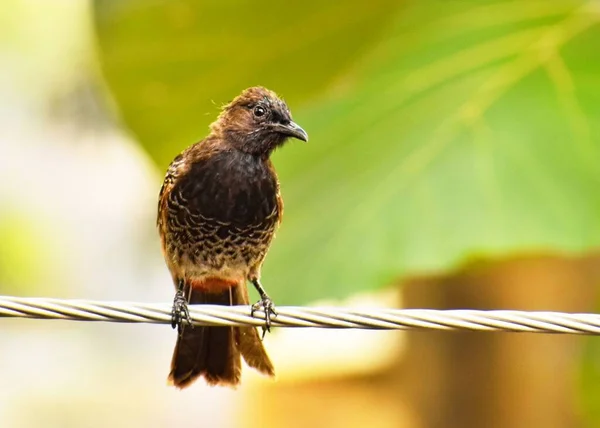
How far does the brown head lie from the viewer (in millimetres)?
2967

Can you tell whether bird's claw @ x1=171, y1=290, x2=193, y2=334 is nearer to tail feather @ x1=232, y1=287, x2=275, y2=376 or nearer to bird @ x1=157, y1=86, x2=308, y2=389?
bird @ x1=157, y1=86, x2=308, y2=389

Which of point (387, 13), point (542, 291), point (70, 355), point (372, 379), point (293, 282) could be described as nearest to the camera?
point (293, 282)

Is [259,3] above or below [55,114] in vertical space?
below

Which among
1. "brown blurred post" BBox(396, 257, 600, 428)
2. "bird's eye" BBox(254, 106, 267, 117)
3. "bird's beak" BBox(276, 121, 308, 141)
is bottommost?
"brown blurred post" BBox(396, 257, 600, 428)

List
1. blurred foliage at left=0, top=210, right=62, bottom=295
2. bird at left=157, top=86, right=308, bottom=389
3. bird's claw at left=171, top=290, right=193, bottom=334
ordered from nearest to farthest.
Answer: bird's claw at left=171, top=290, right=193, bottom=334, bird at left=157, top=86, right=308, bottom=389, blurred foliage at left=0, top=210, right=62, bottom=295

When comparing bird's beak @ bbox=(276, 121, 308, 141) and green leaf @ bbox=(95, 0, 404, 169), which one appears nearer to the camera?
green leaf @ bbox=(95, 0, 404, 169)

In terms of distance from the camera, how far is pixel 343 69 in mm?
2473

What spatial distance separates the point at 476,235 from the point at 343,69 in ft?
2.08

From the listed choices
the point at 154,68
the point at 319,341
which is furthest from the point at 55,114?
the point at 154,68

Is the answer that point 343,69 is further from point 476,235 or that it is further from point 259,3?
point 476,235

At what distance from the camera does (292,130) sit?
2807 millimetres

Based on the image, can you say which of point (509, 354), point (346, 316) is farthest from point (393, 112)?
point (509, 354)

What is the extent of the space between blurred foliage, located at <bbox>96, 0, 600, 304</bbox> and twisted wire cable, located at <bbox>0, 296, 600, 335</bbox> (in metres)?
0.29

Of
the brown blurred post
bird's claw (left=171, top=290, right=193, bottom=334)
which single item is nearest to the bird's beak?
bird's claw (left=171, top=290, right=193, bottom=334)
